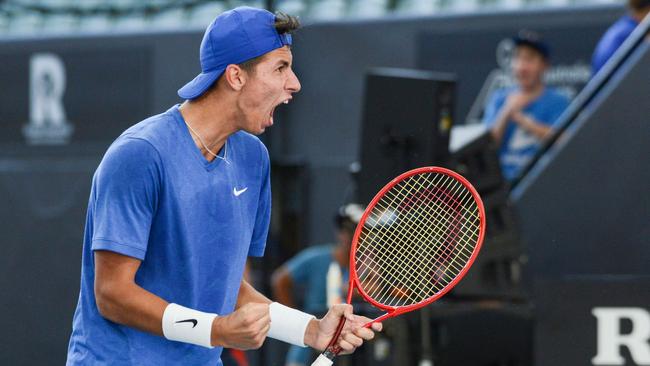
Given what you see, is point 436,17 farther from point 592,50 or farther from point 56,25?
point 56,25

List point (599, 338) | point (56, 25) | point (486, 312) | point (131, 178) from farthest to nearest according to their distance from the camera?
point (56, 25) → point (486, 312) → point (599, 338) → point (131, 178)

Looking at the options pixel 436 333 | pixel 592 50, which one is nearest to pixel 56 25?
pixel 592 50

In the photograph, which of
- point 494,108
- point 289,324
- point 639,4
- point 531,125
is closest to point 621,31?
point 639,4

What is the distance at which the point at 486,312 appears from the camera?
19.8ft

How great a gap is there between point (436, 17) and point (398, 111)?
2.71 meters

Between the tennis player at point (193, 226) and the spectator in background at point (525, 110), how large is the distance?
12.6 feet

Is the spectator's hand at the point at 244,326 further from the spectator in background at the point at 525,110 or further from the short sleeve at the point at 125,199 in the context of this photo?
the spectator in background at the point at 525,110

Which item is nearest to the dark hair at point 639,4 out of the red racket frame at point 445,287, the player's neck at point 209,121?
the red racket frame at point 445,287

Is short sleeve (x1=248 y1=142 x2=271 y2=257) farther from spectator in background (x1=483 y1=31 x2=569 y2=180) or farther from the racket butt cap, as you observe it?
spectator in background (x1=483 y1=31 x2=569 y2=180)

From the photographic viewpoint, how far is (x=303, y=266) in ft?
25.5

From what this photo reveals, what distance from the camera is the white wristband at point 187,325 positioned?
2793mm

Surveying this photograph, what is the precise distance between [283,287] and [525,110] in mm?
2104

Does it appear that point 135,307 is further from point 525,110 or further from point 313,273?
point 313,273

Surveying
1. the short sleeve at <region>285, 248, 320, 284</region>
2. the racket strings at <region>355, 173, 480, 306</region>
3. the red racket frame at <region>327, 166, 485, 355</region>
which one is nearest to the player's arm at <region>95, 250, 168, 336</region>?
the red racket frame at <region>327, 166, 485, 355</region>
